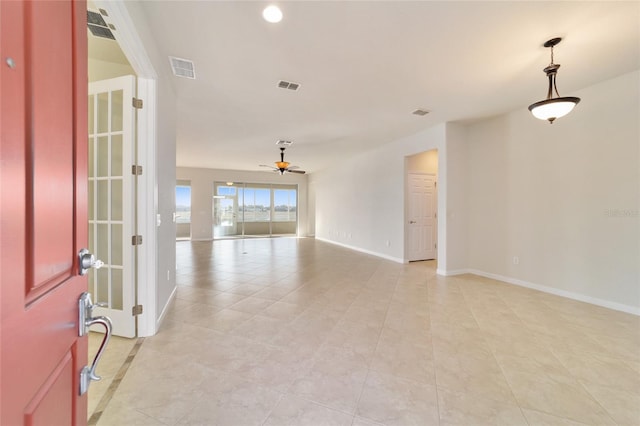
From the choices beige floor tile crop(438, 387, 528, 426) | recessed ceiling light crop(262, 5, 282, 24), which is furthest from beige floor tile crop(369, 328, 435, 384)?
recessed ceiling light crop(262, 5, 282, 24)

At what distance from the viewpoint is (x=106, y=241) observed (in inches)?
104

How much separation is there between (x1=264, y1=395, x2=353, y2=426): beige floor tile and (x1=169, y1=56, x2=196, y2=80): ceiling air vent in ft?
11.1

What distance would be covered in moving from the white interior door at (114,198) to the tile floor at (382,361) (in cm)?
58

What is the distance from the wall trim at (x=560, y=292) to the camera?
3.31 metres

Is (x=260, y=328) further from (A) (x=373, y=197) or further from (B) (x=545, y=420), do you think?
(A) (x=373, y=197)

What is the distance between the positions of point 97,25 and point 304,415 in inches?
132

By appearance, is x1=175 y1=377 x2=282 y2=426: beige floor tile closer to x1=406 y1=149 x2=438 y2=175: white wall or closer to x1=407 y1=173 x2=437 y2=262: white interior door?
x1=407 y1=173 x2=437 y2=262: white interior door

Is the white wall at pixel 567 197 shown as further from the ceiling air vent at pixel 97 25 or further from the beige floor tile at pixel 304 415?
the ceiling air vent at pixel 97 25

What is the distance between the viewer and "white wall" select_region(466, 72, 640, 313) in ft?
10.9

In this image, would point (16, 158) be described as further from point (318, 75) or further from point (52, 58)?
point (318, 75)

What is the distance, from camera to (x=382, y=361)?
2221 millimetres

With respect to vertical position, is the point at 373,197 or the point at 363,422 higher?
the point at 373,197

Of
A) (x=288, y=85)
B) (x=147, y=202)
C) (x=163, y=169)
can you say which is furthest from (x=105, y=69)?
(x=288, y=85)

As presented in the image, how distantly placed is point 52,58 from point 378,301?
146 inches
